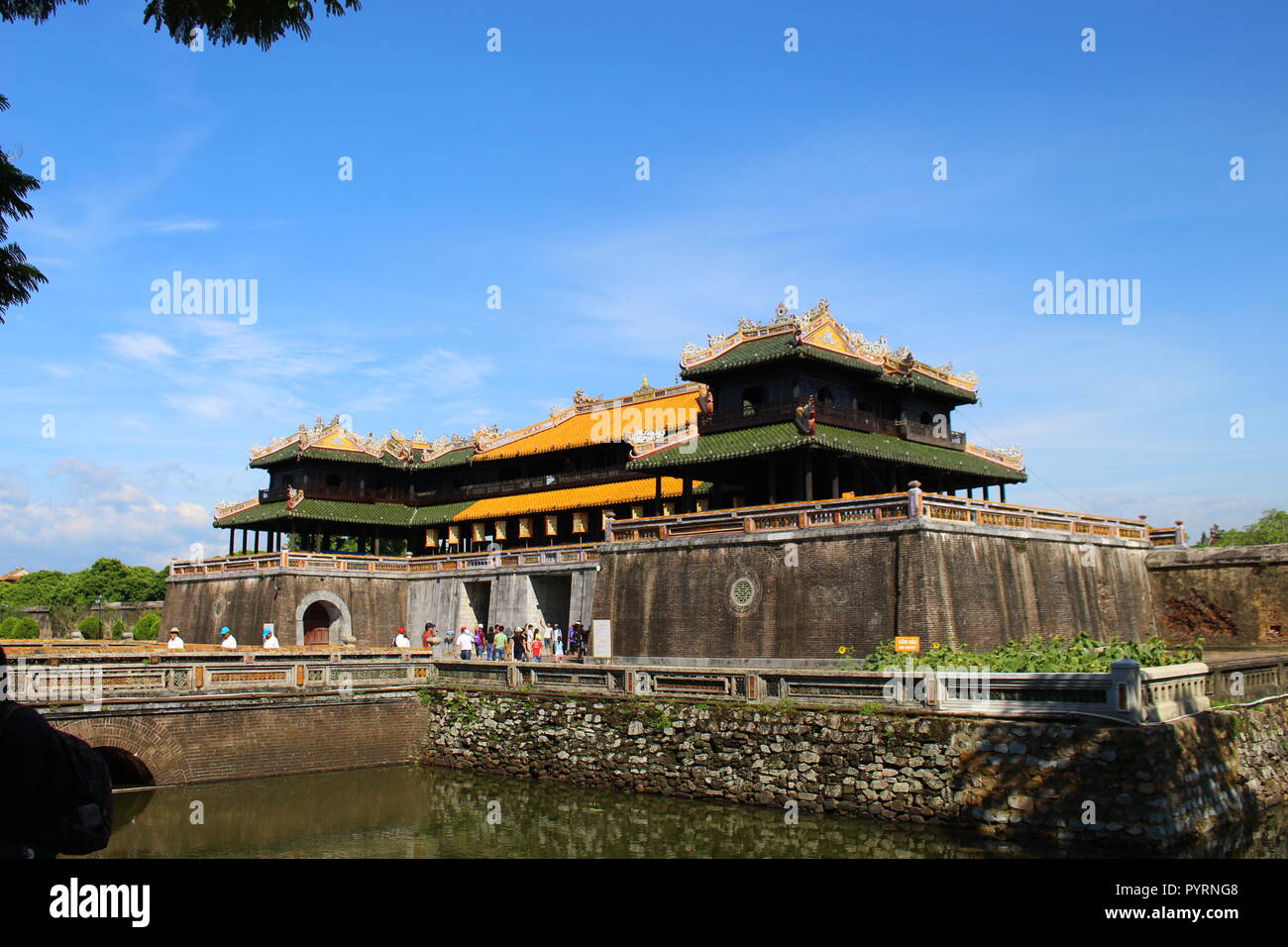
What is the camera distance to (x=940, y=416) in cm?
4031

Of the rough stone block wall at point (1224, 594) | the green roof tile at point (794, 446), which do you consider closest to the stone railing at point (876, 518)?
the rough stone block wall at point (1224, 594)

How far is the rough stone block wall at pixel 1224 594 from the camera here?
105 feet

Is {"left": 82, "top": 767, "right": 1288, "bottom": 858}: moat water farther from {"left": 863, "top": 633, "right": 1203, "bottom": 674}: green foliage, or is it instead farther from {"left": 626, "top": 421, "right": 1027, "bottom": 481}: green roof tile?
{"left": 626, "top": 421, "right": 1027, "bottom": 481}: green roof tile

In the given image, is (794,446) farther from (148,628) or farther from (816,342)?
(148,628)

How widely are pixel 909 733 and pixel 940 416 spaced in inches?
908

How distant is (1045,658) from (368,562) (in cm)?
3123

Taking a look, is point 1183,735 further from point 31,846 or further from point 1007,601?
point 31,846

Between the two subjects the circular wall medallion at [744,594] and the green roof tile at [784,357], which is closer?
the circular wall medallion at [744,594]

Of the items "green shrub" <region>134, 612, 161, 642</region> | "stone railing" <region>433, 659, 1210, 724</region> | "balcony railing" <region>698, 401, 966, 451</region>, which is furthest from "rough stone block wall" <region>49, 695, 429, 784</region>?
"green shrub" <region>134, 612, 161, 642</region>

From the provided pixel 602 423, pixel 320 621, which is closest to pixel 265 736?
pixel 320 621

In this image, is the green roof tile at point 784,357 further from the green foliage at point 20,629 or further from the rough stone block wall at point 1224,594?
the green foliage at point 20,629

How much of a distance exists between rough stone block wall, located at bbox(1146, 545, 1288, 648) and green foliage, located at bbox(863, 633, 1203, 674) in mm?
9040

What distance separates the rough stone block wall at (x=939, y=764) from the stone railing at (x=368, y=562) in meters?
15.4
